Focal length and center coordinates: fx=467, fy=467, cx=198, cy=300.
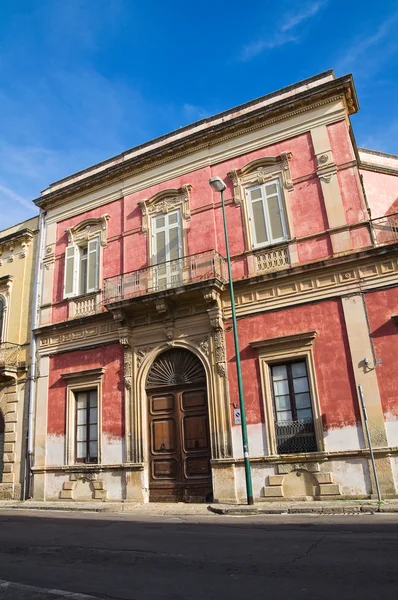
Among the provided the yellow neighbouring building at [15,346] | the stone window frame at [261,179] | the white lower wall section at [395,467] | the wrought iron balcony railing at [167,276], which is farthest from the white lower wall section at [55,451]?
the white lower wall section at [395,467]

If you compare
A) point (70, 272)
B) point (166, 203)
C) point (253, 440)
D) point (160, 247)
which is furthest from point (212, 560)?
point (70, 272)

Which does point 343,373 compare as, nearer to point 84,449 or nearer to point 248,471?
point 248,471

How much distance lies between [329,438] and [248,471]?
6.97 feet

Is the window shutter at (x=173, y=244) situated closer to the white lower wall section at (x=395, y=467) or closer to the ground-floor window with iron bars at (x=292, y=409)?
the ground-floor window with iron bars at (x=292, y=409)

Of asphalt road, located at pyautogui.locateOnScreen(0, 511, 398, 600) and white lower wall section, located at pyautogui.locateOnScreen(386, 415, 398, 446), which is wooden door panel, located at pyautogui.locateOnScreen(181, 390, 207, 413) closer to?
asphalt road, located at pyautogui.locateOnScreen(0, 511, 398, 600)

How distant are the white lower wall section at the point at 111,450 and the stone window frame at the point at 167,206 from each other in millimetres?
5654

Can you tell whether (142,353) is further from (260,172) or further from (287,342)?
(260,172)

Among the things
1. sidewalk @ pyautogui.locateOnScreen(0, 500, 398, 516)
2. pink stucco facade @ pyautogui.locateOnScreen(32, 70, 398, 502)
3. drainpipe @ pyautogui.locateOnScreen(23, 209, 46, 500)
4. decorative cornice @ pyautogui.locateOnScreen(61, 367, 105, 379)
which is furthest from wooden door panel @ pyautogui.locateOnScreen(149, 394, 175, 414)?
drainpipe @ pyautogui.locateOnScreen(23, 209, 46, 500)

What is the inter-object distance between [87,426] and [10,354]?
4615 millimetres

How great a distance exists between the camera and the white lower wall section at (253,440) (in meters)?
12.1

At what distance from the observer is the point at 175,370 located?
13984 millimetres

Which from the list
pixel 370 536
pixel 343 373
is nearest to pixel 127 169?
pixel 343 373

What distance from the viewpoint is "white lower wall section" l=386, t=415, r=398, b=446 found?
1072 centimetres

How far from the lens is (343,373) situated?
1161 cm
